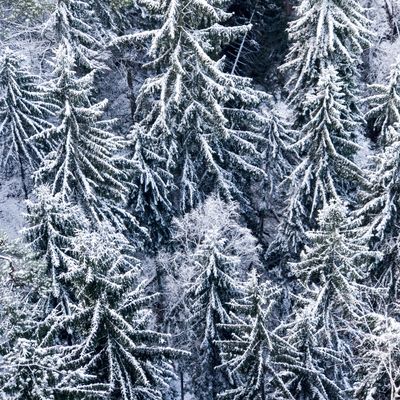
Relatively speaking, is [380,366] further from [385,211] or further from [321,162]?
[321,162]

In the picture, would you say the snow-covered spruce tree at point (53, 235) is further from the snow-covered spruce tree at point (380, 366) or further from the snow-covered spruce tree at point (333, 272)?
the snow-covered spruce tree at point (380, 366)

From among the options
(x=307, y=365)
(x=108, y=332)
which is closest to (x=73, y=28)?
(x=108, y=332)

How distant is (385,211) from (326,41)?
9044 mm

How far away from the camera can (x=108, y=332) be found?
48.8ft

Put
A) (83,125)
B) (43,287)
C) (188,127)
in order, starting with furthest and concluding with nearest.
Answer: (188,127) < (83,125) < (43,287)

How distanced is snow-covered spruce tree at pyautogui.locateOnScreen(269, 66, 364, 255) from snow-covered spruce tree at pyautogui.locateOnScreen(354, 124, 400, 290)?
5.08 feet

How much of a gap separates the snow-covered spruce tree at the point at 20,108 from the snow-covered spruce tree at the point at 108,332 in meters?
13.2

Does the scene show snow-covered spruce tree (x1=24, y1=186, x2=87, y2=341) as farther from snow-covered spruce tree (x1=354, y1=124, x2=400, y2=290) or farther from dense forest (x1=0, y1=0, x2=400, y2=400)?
snow-covered spruce tree (x1=354, y1=124, x2=400, y2=290)

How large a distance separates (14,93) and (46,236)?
10.9 m

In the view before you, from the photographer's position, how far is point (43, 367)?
37.3 feet

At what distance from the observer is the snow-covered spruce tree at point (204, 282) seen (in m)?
19.9

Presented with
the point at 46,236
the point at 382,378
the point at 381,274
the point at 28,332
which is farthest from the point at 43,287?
the point at 381,274

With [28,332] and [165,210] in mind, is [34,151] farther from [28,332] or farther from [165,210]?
[28,332]

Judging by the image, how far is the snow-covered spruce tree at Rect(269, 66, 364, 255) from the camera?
22.6m
